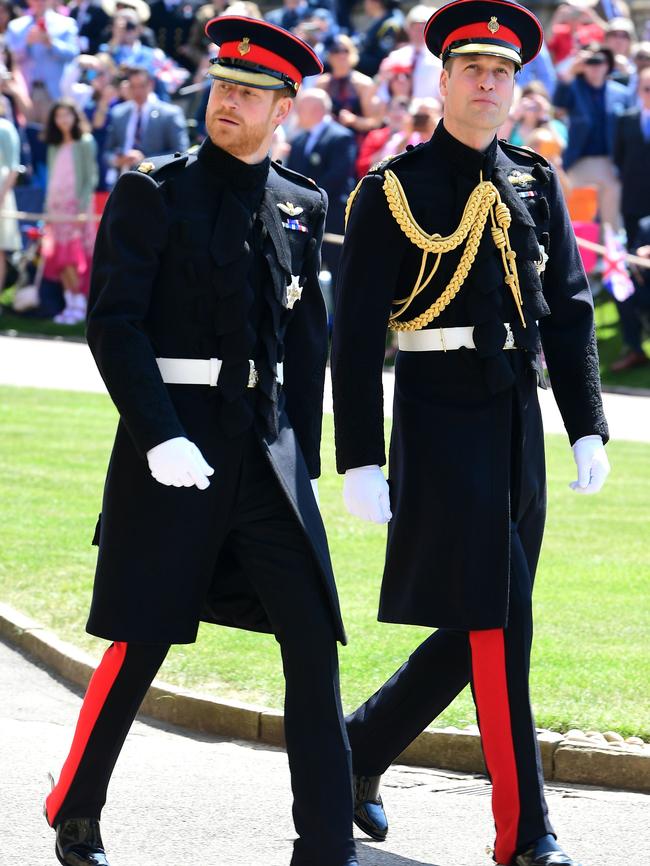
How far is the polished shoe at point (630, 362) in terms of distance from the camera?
1530 centimetres

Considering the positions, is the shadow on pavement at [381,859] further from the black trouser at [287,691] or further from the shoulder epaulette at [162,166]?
the shoulder epaulette at [162,166]

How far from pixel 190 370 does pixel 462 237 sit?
810mm

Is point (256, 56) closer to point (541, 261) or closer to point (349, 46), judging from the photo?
point (541, 261)

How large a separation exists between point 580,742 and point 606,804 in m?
0.27

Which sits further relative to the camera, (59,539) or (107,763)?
(59,539)

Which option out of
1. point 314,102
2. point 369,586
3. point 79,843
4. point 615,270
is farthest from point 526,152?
point 314,102

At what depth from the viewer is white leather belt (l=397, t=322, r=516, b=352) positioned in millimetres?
4613

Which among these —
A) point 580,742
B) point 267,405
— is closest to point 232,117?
point 267,405

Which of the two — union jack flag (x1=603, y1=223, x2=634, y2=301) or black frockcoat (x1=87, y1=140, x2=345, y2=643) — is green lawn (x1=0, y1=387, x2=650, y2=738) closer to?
black frockcoat (x1=87, y1=140, x2=345, y2=643)

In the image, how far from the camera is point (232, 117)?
4.39 m

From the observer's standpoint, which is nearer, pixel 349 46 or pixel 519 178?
pixel 519 178

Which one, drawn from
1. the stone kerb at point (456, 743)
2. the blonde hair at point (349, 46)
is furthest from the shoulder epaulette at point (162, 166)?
the blonde hair at point (349, 46)

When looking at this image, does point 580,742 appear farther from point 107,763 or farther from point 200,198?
point 200,198

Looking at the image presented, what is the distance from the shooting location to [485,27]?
4688mm
